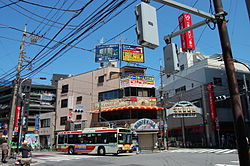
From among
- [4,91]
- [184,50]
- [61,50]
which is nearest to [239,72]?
[184,50]

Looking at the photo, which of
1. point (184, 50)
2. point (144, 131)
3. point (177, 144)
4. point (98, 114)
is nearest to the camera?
point (144, 131)

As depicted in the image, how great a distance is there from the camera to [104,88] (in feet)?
121

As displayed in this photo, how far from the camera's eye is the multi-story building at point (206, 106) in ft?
113

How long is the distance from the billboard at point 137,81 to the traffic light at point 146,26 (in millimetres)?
27877

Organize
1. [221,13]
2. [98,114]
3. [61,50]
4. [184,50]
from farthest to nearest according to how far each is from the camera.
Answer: [184,50], [98,114], [61,50], [221,13]

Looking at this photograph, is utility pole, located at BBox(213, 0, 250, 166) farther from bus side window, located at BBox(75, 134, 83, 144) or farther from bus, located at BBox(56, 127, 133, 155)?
bus side window, located at BBox(75, 134, 83, 144)

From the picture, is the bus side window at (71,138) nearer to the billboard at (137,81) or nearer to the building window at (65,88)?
the billboard at (137,81)

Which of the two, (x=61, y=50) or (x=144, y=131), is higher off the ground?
(x=61, y=50)

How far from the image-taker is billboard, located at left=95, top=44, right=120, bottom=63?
3647 centimetres

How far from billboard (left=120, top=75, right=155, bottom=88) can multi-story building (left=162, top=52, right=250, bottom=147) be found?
4.94 meters

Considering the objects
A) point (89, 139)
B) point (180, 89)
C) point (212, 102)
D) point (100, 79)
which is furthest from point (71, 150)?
point (180, 89)

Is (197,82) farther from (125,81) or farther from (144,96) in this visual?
(125,81)

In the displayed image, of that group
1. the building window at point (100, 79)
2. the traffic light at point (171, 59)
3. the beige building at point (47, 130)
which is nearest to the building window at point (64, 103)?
the beige building at point (47, 130)

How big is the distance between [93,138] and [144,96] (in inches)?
477
